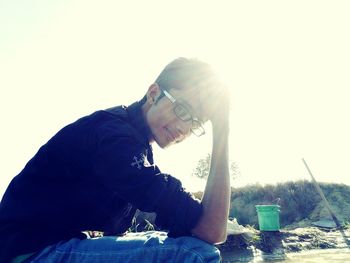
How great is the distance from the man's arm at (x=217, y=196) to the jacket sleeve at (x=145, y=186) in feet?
0.17

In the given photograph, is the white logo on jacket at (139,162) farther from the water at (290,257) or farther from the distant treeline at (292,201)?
the distant treeline at (292,201)

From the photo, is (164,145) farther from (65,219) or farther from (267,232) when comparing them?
(267,232)

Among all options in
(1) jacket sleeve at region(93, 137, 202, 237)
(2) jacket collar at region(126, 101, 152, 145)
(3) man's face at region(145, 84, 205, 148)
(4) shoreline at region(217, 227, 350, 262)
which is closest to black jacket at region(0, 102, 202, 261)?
(1) jacket sleeve at region(93, 137, 202, 237)

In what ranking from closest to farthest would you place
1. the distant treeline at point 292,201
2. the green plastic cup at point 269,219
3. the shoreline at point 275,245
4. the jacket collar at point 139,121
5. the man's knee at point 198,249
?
the man's knee at point 198,249
the jacket collar at point 139,121
the shoreline at point 275,245
the green plastic cup at point 269,219
the distant treeline at point 292,201

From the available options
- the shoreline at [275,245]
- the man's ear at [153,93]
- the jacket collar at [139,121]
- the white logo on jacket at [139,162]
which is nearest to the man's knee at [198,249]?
the white logo on jacket at [139,162]

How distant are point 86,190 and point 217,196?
26.8 inches

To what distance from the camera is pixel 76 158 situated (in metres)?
1.75

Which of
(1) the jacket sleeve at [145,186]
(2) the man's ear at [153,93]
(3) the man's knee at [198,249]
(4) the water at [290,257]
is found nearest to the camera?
(3) the man's knee at [198,249]

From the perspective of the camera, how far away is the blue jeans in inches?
58.8

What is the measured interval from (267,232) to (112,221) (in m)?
6.67

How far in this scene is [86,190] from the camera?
173 centimetres

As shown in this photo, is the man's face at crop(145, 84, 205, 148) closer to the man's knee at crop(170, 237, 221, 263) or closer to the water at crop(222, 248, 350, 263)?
the man's knee at crop(170, 237, 221, 263)

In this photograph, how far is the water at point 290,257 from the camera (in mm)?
5598

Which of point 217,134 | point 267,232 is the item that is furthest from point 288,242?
point 217,134
